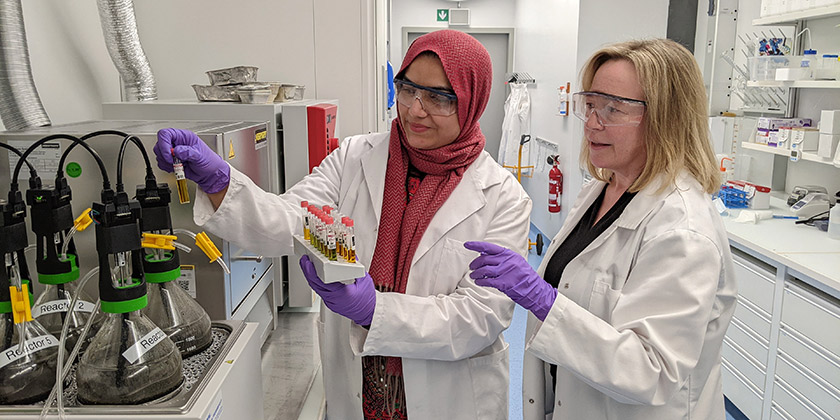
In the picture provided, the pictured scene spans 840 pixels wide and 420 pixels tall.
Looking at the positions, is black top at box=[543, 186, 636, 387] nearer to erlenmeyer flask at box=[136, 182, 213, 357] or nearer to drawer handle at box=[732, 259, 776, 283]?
erlenmeyer flask at box=[136, 182, 213, 357]

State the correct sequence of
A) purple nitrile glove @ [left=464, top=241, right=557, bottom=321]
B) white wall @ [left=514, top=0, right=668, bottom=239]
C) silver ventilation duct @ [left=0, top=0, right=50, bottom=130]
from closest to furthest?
purple nitrile glove @ [left=464, top=241, right=557, bottom=321], silver ventilation duct @ [left=0, top=0, right=50, bottom=130], white wall @ [left=514, top=0, right=668, bottom=239]

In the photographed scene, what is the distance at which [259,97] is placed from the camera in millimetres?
2016

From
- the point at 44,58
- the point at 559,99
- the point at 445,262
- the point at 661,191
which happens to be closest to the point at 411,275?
the point at 445,262

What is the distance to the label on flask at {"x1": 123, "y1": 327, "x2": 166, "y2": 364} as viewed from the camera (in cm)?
86

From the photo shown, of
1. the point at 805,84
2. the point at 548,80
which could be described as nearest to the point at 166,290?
the point at 805,84

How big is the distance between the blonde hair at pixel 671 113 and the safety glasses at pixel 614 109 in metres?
0.02

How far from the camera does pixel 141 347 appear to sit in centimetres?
87

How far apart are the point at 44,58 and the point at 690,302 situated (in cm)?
188

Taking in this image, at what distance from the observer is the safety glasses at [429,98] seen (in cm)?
138

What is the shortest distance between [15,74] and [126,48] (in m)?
0.68

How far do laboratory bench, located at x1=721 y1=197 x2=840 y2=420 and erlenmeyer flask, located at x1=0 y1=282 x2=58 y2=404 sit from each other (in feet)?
6.81

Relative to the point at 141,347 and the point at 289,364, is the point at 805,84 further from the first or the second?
the point at 141,347

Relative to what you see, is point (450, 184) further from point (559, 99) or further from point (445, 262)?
point (559, 99)

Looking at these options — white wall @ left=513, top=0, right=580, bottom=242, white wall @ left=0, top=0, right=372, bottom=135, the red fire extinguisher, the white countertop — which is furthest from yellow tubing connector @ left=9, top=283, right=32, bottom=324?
the red fire extinguisher
